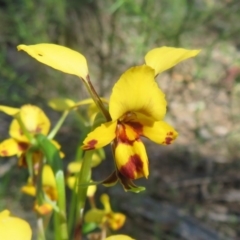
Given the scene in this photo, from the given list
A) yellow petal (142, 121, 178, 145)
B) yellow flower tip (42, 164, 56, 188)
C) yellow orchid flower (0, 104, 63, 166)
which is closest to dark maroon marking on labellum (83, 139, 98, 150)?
yellow petal (142, 121, 178, 145)

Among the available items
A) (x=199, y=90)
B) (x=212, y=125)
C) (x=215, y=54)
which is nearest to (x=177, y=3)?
(x=199, y=90)

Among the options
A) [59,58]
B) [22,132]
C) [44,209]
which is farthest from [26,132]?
[59,58]

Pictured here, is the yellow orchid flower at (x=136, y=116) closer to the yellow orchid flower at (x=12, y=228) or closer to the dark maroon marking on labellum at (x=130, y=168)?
the dark maroon marking on labellum at (x=130, y=168)

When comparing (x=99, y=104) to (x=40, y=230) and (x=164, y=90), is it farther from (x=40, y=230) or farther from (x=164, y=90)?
(x=164, y=90)

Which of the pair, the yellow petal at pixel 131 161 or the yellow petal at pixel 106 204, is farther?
the yellow petal at pixel 106 204

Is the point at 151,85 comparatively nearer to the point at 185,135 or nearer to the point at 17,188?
the point at 17,188

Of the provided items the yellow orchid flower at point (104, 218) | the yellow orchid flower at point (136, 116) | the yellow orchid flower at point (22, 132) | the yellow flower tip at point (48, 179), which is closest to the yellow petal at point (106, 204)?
the yellow orchid flower at point (104, 218)

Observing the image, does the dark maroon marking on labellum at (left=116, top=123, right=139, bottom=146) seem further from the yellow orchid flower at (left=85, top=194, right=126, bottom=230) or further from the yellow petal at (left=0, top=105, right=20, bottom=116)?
the yellow orchid flower at (left=85, top=194, right=126, bottom=230)
